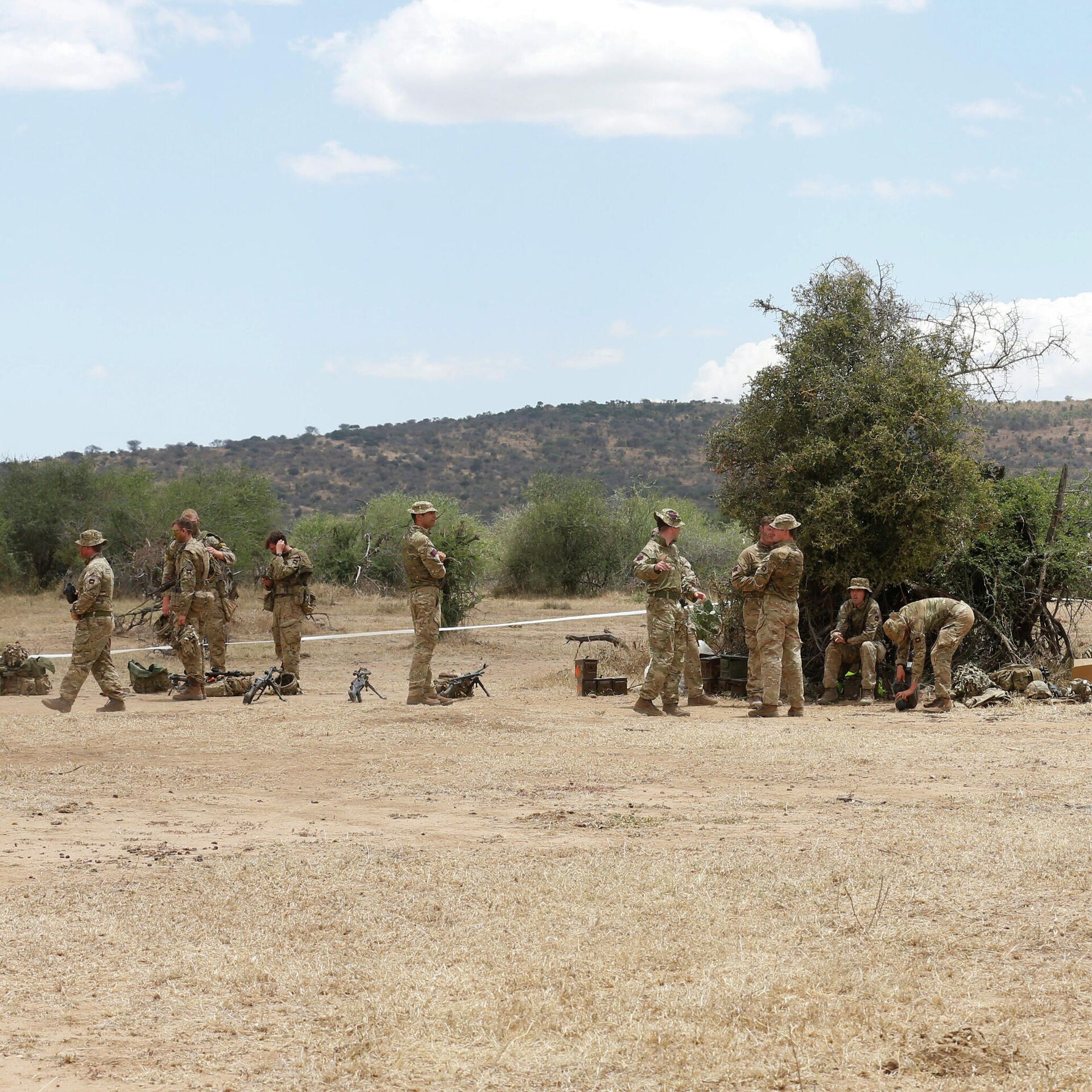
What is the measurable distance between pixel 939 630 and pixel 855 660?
1213 mm

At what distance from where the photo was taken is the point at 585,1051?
446 centimetres

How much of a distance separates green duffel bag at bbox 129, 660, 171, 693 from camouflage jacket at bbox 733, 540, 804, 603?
7242mm

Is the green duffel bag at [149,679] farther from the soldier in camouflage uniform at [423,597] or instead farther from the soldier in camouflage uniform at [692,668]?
the soldier in camouflage uniform at [692,668]

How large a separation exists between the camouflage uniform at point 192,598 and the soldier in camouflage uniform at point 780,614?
20.2 ft

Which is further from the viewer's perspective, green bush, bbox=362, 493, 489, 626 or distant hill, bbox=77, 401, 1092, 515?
distant hill, bbox=77, 401, 1092, 515

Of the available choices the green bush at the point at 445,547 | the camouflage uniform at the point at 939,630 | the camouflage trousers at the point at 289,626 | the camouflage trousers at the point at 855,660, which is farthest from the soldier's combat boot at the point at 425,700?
the green bush at the point at 445,547

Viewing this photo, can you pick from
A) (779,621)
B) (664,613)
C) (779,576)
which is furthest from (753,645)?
(664,613)

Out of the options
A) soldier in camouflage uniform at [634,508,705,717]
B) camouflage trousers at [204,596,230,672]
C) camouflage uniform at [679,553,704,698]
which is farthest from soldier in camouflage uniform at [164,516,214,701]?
camouflage uniform at [679,553,704,698]

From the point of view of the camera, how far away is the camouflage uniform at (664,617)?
13266mm

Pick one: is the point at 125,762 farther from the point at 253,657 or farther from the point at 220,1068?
the point at 253,657

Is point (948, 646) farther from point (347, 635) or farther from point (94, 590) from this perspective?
point (347, 635)

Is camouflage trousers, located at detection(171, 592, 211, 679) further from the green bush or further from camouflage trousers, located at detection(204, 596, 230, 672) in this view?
the green bush

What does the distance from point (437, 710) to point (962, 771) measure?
5.37 m

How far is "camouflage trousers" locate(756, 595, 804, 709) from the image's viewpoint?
1322cm
